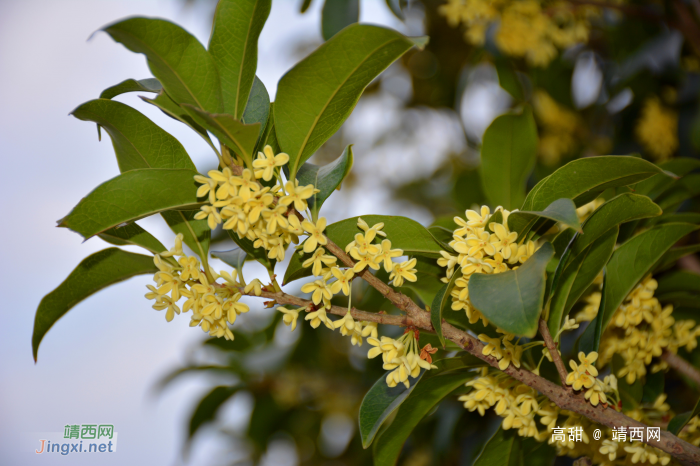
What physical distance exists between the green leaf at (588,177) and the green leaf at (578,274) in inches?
5.1

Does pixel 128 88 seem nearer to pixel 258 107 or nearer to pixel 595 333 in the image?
pixel 258 107

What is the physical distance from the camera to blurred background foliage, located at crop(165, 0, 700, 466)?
2.16 m

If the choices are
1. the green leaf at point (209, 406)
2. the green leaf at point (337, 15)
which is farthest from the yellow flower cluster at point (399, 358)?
the green leaf at point (209, 406)

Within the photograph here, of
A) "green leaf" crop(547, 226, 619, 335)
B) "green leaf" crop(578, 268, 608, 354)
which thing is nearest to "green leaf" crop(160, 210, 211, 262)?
"green leaf" crop(547, 226, 619, 335)

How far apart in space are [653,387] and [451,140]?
2944 mm

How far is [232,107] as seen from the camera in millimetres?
952

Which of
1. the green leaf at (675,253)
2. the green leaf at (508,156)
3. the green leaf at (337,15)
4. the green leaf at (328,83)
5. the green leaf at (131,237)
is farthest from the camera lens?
the green leaf at (337,15)

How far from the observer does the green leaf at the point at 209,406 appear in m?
2.59

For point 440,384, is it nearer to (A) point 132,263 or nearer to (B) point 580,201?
(B) point 580,201

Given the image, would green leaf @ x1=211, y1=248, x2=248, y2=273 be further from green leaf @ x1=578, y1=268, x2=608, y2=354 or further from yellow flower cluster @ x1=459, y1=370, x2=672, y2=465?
green leaf @ x1=578, y1=268, x2=608, y2=354

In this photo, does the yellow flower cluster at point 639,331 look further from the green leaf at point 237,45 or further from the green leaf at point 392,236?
the green leaf at point 237,45

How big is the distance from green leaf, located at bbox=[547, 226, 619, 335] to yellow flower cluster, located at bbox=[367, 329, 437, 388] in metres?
0.32

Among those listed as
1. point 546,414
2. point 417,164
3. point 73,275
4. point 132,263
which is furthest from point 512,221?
point 417,164

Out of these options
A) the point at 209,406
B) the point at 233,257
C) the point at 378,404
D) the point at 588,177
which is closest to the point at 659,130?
the point at 588,177
